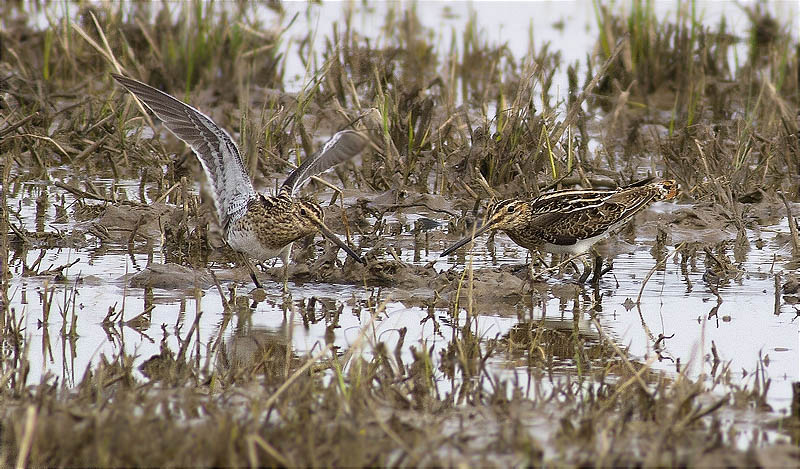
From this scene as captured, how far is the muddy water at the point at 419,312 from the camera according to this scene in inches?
193

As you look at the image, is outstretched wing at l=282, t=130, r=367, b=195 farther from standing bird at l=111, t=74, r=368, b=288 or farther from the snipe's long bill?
the snipe's long bill

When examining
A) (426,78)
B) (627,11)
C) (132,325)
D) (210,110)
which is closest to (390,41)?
(426,78)

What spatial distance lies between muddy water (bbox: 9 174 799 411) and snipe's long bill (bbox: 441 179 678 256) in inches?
9.2

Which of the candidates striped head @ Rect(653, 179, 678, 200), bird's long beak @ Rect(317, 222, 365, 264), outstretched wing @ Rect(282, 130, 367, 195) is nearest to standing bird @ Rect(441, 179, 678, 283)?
striped head @ Rect(653, 179, 678, 200)

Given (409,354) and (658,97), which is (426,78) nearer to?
(658,97)

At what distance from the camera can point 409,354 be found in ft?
16.4

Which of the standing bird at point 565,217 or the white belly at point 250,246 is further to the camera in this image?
the standing bird at point 565,217

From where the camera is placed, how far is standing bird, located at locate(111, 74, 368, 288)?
637 centimetres

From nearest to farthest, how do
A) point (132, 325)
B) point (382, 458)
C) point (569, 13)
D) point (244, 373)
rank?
point (382, 458), point (244, 373), point (132, 325), point (569, 13)

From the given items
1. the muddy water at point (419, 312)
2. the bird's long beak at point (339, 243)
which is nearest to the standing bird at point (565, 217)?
the muddy water at point (419, 312)

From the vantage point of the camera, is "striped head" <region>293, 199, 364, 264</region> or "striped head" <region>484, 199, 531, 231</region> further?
"striped head" <region>484, 199, 531, 231</region>

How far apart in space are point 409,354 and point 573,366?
2.25 feet

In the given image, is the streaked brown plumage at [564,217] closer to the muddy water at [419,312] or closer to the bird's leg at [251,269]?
the muddy water at [419,312]

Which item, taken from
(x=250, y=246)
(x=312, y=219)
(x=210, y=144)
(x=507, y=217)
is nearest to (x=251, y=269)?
(x=250, y=246)
